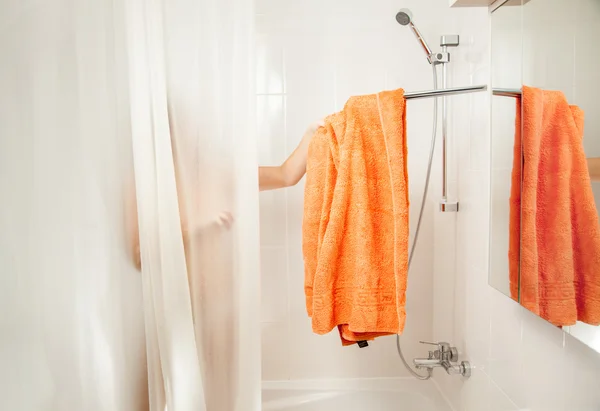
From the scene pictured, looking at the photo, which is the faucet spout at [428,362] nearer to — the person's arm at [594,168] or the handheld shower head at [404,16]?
the person's arm at [594,168]

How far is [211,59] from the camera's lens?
383 millimetres

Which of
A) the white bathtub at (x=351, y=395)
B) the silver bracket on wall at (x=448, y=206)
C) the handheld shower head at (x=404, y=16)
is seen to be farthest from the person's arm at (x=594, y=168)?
the white bathtub at (x=351, y=395)

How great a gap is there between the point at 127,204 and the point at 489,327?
1179 millimetres

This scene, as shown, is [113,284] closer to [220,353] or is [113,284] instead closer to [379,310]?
[220,353]

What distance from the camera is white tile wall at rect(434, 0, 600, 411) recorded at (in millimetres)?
843

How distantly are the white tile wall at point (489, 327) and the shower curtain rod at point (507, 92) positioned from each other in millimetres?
16

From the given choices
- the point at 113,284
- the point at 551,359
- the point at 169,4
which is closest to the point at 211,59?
the point at 169,4

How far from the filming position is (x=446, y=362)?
1.49 metres

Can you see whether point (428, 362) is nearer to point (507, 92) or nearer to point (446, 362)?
point (446, 362)

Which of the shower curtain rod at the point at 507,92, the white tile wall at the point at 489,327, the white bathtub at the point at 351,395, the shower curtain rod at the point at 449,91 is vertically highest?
the shower curtain rod at the point at 449,91

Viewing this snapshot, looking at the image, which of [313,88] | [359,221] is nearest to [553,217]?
[359,221]

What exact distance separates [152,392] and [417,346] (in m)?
1.58

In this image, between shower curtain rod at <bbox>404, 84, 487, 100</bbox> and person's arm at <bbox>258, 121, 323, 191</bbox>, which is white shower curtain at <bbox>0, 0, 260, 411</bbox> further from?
person's arm at <bbox>258, 121, 323, 191</bbox>

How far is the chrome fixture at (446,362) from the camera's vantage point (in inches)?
55.7
